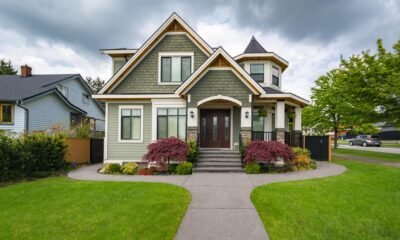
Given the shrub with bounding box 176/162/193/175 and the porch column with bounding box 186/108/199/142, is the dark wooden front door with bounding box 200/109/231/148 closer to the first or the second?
the porch column with bounding box 186/108/199/142

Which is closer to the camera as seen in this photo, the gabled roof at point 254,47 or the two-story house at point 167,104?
the two-story house at point 167,104

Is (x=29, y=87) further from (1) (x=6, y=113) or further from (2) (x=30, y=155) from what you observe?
(2) (x=30, y=155)

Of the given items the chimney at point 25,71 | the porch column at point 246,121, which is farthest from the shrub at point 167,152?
the chimney at point 25,71

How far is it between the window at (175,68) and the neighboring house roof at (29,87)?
1207 cm

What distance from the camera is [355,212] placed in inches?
196

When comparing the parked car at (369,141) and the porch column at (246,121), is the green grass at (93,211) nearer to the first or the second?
the porch column at (246,121)

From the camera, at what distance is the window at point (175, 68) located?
42.1 ft

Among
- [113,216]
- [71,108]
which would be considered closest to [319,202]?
[113,216]

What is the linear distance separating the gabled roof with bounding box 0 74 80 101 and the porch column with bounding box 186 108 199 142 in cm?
1424

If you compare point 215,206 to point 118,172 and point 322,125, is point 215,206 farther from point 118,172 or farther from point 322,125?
point 322,125

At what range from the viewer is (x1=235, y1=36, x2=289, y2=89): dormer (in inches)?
549

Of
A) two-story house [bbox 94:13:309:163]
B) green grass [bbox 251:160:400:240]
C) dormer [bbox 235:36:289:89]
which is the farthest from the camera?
dormer [bbox 235:36:289:89]

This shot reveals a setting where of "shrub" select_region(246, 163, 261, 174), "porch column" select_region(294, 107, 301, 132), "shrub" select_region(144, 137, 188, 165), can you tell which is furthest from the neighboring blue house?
"porch column" select_region(294, 107, 301, 132)

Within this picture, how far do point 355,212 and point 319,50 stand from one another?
1340 cm
